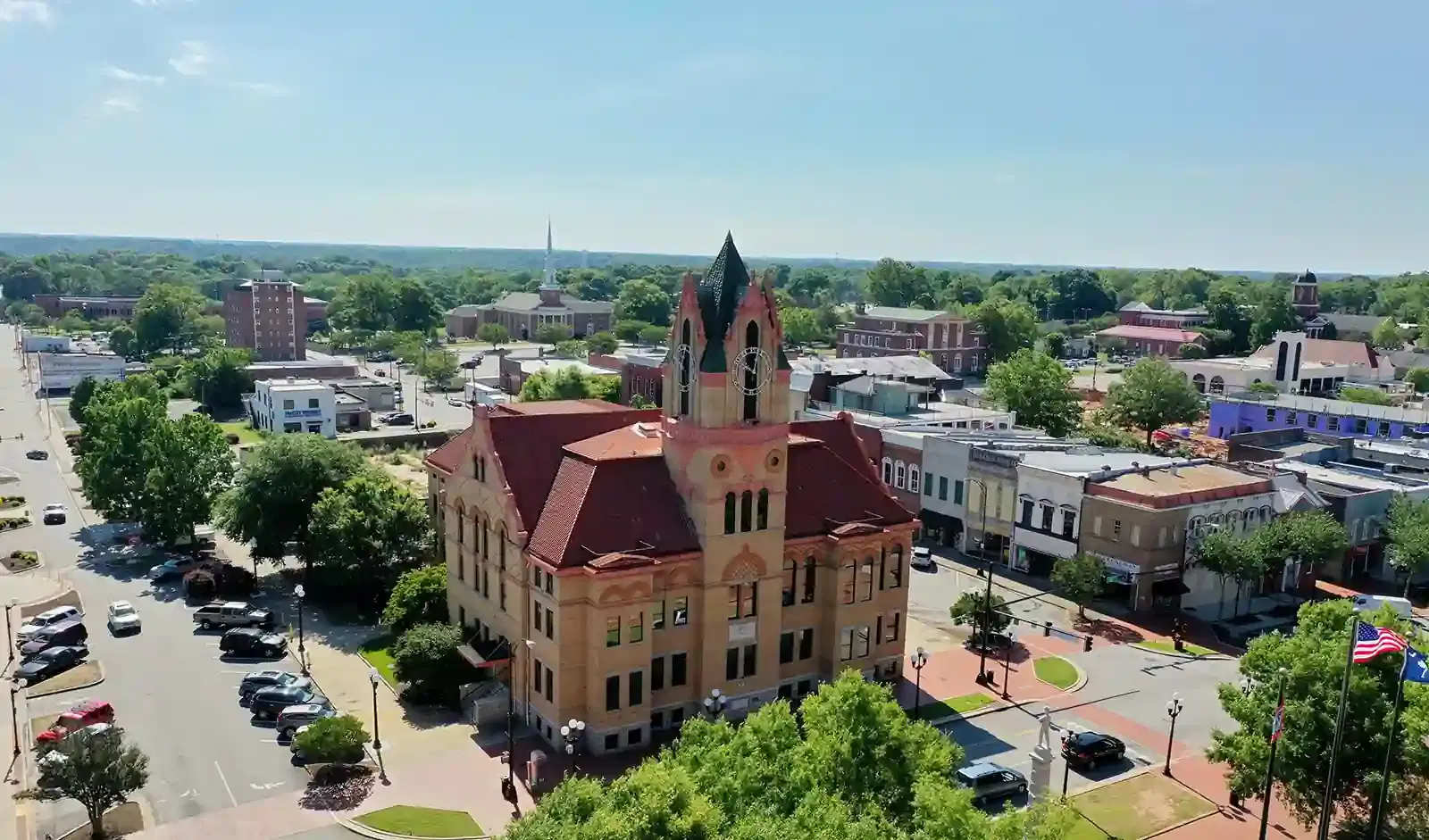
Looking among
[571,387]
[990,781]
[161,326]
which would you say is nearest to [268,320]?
[161,326]

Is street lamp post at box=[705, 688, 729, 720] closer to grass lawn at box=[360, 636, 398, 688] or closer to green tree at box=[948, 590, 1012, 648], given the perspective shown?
grass lawn at box=[360, 636, 398, 688]

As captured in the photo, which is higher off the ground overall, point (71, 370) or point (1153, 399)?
point (1153, 399)

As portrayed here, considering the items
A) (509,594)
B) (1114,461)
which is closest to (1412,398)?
(1114,461)

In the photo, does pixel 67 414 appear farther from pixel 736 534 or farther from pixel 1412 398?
pixel 1412 398

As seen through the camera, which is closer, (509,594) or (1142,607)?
(509,594)

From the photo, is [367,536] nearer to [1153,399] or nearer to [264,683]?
[264,683]

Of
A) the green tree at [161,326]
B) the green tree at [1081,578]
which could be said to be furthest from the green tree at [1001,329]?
the green tree at [161,326]

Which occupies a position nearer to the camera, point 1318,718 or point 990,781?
point 1318,718
